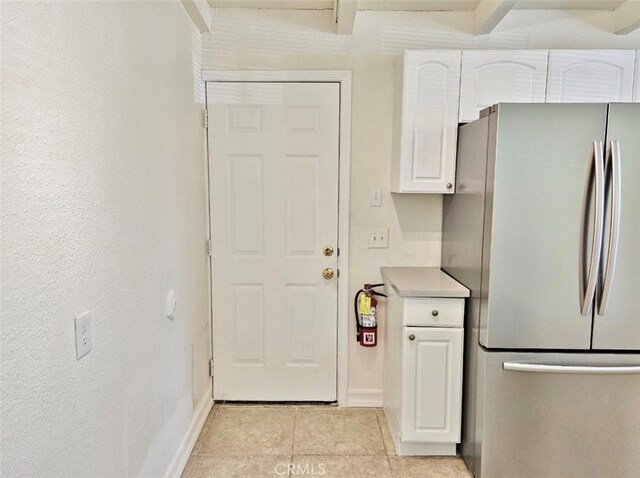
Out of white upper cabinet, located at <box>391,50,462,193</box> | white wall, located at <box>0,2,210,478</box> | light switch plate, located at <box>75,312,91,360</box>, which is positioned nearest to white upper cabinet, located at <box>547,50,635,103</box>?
white upper cabinet, located at <box>391,50,462,193</box>

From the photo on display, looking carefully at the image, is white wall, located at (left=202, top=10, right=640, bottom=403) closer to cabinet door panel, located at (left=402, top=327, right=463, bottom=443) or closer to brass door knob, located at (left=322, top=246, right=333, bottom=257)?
brass door knob, located at (left=322, top=246, right=333, bottom=257)

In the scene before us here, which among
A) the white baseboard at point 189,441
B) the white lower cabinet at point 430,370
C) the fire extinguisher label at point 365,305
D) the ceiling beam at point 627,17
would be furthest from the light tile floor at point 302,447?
the ceiling beam at point 627,17

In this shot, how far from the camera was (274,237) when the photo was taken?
2.80m

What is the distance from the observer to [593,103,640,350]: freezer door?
183 centimetres

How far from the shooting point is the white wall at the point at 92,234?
1.00 meters

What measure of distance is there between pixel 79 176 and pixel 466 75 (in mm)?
2019

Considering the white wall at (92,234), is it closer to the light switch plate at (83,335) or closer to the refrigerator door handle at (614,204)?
the light switch plate at (83,335)

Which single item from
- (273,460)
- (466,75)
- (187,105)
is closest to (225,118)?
(187,105)

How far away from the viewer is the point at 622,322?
194cm

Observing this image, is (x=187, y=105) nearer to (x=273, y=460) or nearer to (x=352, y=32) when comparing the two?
(x=352, y=32)

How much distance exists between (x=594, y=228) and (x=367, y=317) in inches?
52.9

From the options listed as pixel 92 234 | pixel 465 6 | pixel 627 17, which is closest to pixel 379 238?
pixel 465 6

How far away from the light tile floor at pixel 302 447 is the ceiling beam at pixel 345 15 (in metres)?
2.38

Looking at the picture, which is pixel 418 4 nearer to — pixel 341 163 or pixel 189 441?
pixel 341 163
